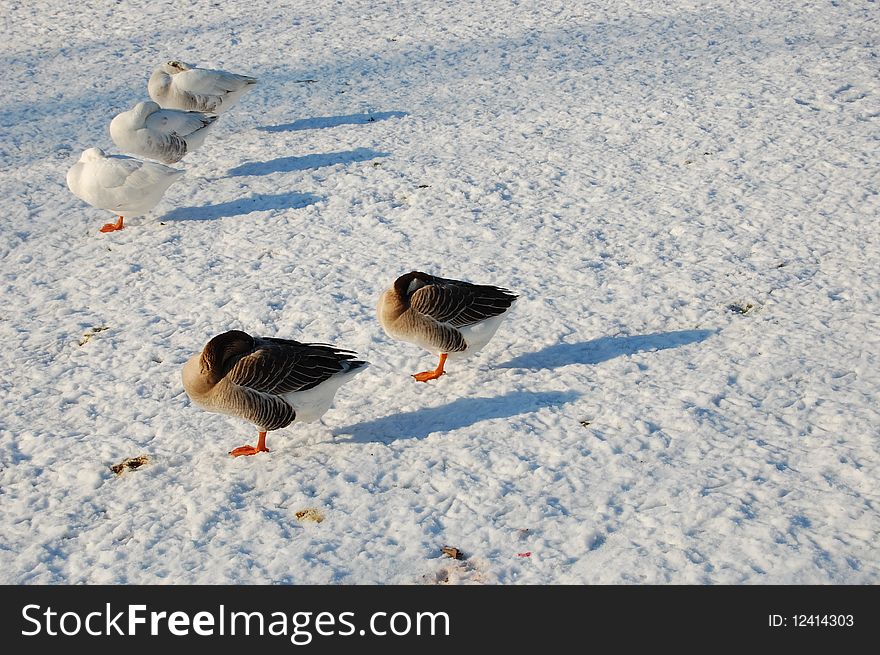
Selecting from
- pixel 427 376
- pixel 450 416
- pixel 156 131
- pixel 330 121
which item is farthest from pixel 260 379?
pixel 330 121

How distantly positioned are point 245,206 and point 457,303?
3911 mm

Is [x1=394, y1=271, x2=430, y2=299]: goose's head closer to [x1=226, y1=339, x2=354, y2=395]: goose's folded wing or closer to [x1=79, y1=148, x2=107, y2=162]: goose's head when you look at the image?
[x1=226, y1=339, x2=354, y2=395]: goose's folded wing

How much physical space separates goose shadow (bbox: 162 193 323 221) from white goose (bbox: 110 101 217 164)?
0.64m

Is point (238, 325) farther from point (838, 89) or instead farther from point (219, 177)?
point (838, 89)

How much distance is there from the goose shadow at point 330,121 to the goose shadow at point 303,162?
2.93 ft

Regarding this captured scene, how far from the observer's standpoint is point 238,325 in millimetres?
6699

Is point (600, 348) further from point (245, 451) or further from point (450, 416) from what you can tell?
point (245, 451)

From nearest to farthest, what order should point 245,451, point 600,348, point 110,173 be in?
point 245,451
point 600,348
point 110,173

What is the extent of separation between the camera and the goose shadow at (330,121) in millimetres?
10594

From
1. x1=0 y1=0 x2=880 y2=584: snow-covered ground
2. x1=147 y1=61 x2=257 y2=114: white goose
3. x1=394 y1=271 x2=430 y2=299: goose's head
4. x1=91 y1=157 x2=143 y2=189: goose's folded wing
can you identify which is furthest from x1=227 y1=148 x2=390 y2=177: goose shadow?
x1=394 y1=271 x2=430 y2=299: goose's head

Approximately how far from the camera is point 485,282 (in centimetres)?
714

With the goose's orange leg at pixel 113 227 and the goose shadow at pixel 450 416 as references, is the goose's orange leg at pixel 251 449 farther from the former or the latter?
the goose's orange leg at pixel 113 227

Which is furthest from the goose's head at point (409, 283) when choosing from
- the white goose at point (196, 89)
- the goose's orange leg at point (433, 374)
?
the white goose at point (196, 89)

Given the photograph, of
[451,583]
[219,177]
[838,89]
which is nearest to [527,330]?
[451,583]
